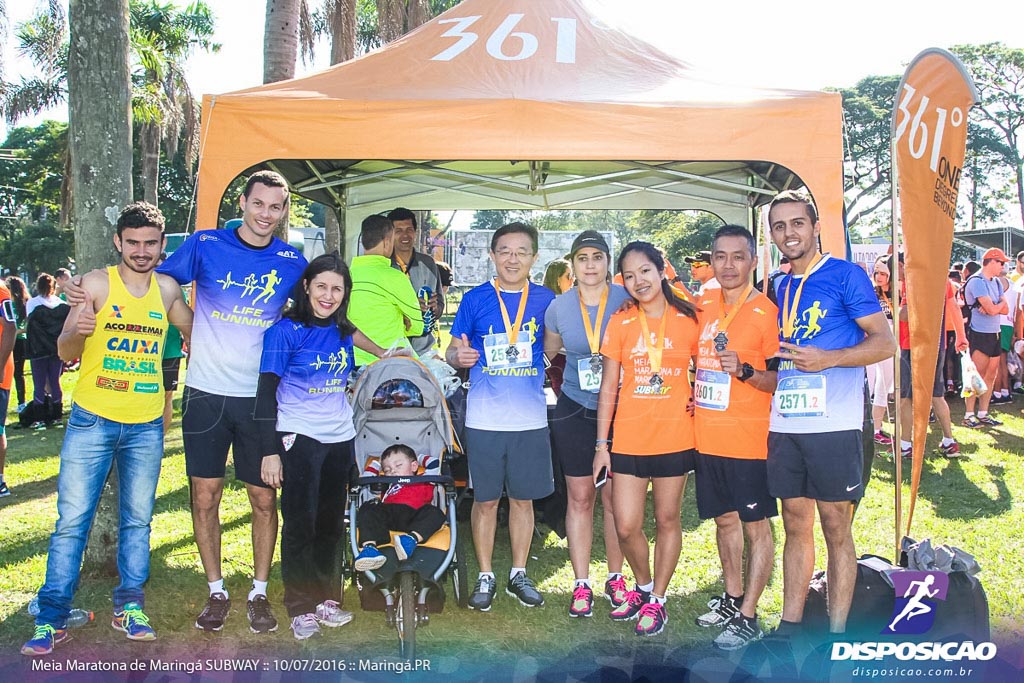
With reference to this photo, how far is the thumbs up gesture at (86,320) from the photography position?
3014 mm

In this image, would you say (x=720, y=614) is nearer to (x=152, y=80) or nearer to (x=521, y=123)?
(x=521, y=123)

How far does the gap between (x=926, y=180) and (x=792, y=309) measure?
1191 mm

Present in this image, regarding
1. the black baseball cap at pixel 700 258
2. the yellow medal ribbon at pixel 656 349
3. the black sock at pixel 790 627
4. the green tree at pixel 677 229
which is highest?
the green tree at pixel 677 229

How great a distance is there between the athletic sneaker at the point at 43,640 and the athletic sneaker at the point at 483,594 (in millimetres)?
1778

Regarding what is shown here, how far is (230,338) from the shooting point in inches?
131

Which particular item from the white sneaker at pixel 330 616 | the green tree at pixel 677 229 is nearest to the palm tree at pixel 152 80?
the green tree at pixel 677 229

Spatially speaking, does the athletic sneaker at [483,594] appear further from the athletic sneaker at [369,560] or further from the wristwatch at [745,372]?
the wristwatch at [745,372]

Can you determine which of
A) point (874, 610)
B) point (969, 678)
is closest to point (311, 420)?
point (874, 610)

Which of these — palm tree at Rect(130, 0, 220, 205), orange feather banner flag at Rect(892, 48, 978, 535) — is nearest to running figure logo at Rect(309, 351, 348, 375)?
orange feather banner flag at Rect(892, 48, 978, 535)

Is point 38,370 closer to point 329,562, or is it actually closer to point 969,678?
point 329,562

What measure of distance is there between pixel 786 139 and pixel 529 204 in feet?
12.7

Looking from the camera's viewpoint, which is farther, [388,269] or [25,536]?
[25,536]

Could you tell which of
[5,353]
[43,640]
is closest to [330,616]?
[43,640]

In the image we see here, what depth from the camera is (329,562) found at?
11.6 ft
